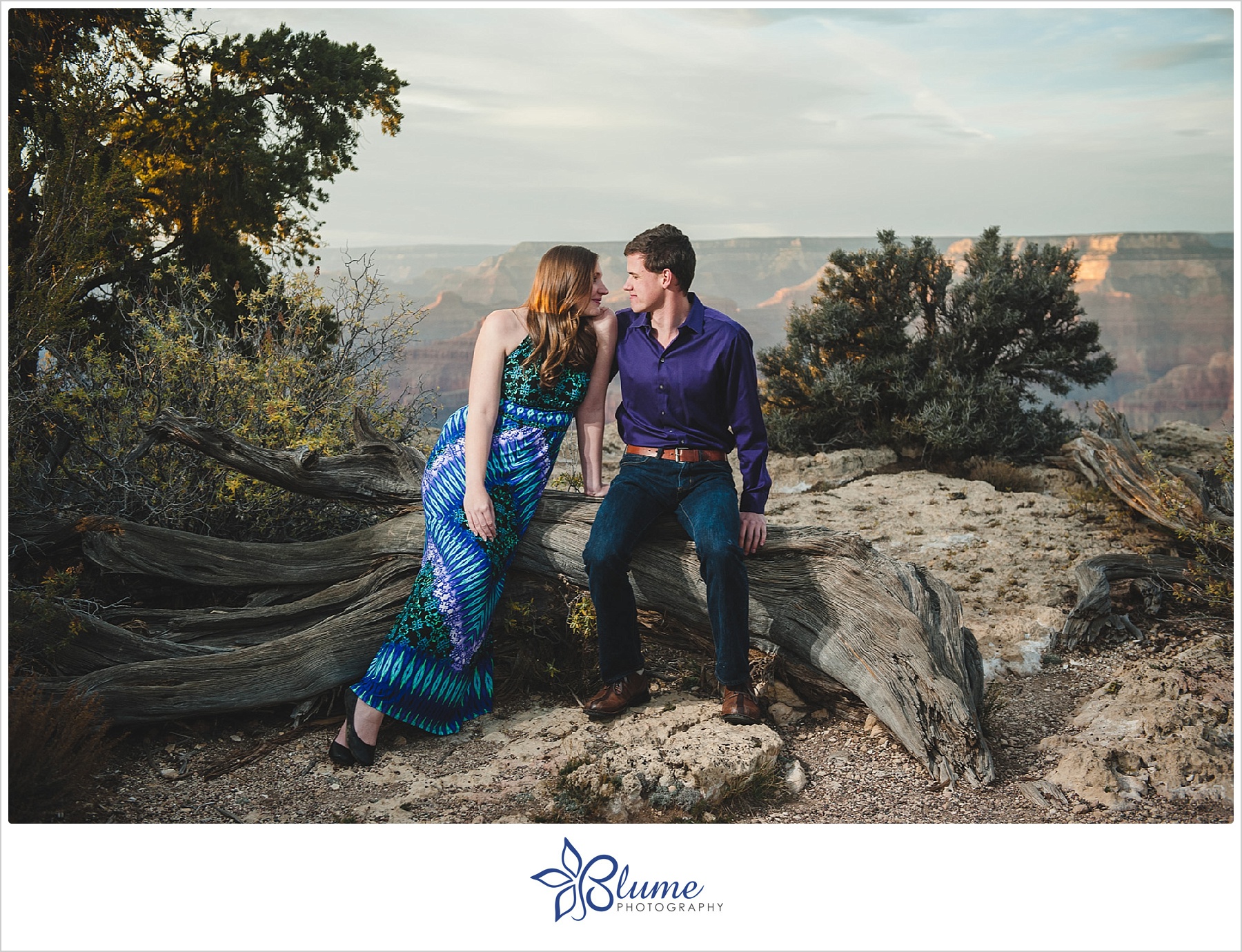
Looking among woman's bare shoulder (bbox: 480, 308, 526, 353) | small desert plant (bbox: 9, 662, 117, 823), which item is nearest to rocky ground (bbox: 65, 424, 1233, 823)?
small desert plant (bbox: 9, 662, 117, 823)

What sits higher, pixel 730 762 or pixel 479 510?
pixel 479 510

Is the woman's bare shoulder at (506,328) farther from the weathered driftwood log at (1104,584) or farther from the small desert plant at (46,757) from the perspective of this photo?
the weathered driftwood log at (1104,584)

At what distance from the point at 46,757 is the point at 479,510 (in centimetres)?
171

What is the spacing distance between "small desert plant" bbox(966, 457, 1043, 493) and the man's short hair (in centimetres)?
552

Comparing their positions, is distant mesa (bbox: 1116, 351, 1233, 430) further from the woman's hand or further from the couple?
the woman's hand

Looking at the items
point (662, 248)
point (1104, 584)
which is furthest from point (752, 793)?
point (1104, 584)

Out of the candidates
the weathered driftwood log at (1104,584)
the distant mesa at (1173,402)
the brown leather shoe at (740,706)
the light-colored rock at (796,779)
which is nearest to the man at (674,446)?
the brown leather shoe at (740,706)

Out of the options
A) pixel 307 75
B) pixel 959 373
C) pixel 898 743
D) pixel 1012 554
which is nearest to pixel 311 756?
pixel 898 743

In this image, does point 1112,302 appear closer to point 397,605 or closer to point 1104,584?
point 1104,584

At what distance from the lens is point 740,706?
3596mm

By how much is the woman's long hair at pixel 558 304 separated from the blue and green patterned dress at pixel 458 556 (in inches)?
2.6

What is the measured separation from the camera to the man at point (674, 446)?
11.7 ft

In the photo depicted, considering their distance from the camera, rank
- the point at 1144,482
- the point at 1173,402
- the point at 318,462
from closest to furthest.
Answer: the point at 318,462 < the point at 1144,482 < the point at 1173,402

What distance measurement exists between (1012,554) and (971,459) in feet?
9.66
